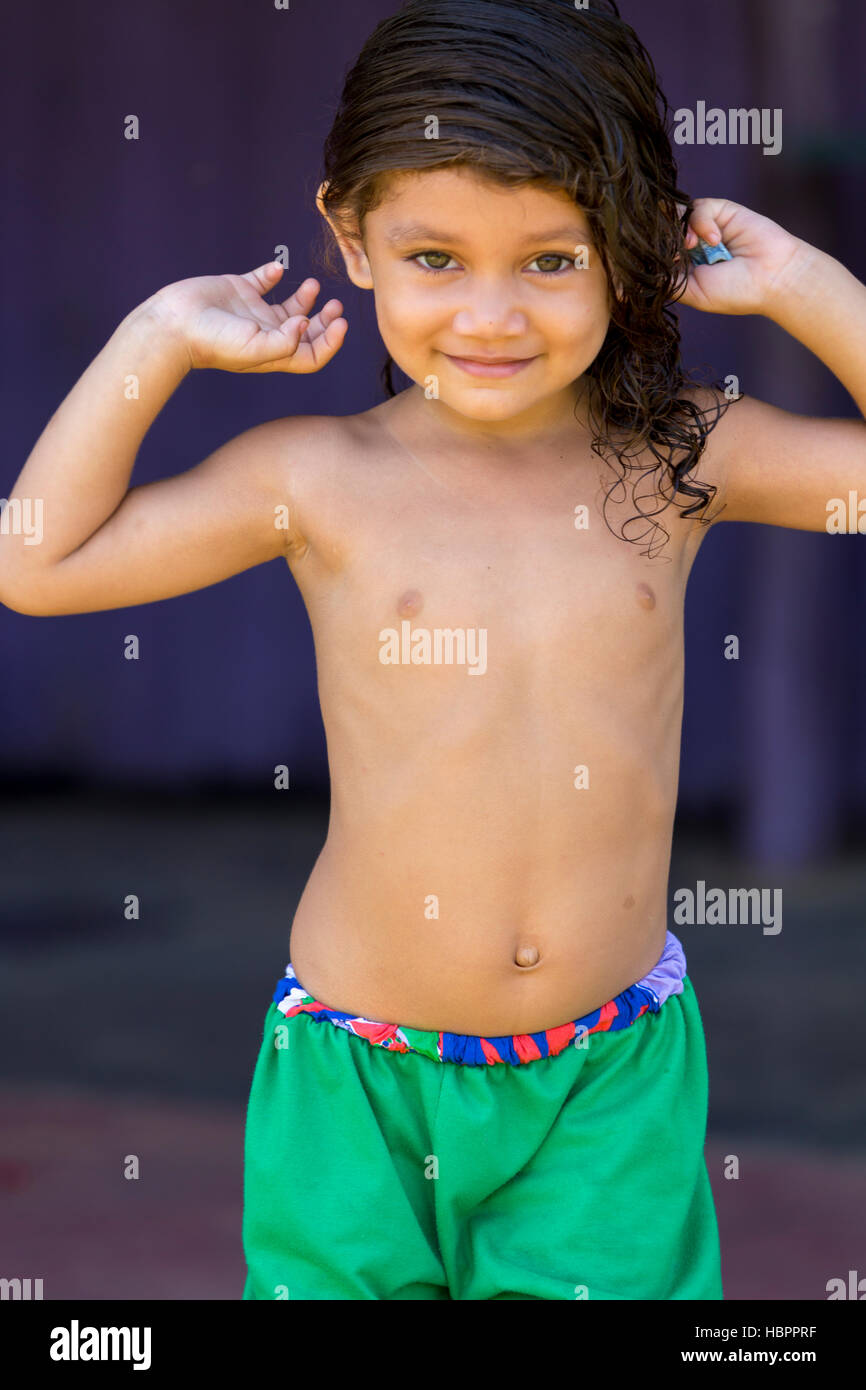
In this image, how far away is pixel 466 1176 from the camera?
182 centimetres

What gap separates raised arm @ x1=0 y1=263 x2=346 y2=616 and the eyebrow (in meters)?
0.18

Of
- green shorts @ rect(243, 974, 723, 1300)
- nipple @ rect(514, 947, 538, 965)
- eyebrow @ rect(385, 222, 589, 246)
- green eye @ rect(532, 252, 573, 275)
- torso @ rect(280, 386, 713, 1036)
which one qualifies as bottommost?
green shorts @ rect(243, 974, 723, 1300)

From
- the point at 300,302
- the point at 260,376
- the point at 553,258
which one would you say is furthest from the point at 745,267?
the point at 260,376

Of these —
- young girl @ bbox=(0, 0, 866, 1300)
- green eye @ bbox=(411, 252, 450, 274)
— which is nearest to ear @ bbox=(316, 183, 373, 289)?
young girl @ bbox=(0, 0, 866, 1300)

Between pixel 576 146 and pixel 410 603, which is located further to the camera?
pixel 410 603

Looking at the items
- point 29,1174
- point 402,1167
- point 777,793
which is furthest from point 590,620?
point 777,793

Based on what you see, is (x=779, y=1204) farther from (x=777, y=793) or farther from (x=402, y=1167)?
(x=777, y=793)

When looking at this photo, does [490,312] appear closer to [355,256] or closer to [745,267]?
[355,256]

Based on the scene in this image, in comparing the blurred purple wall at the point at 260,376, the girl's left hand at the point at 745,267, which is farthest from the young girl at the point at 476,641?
the blurred purple wall at the point at 260,376

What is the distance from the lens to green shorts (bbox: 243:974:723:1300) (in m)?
1.81

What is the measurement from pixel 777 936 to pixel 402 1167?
11.1ft

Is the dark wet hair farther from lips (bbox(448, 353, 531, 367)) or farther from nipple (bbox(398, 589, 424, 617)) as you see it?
nipple (bbox(398, 589, 424, 617))

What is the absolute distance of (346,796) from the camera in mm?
1897

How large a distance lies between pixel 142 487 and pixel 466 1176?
2.67 ft
